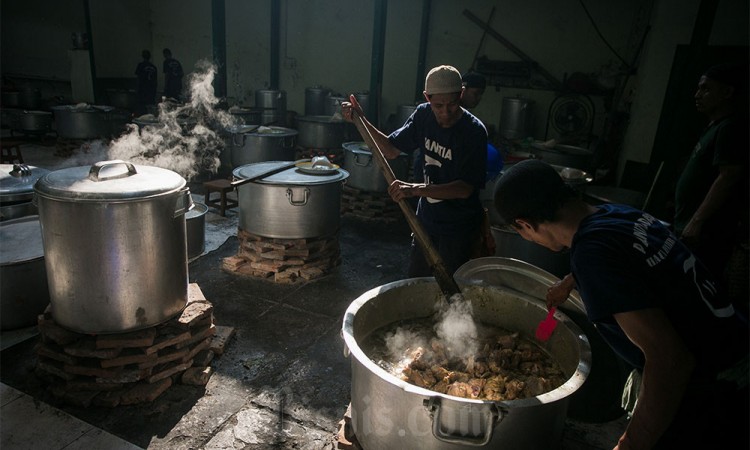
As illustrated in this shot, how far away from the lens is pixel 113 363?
2961mm

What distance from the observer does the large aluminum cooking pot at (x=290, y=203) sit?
4660 mm

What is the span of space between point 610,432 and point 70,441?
11.3 ft

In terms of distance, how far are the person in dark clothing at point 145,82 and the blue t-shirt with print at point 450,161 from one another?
10879 mm

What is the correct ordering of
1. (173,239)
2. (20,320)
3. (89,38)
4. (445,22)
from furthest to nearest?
(89,38)
(445,22)
(20,320)
(173,239)

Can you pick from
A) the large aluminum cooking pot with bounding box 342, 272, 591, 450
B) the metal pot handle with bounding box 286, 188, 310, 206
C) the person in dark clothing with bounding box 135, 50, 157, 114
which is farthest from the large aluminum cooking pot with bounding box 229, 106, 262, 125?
the large aluminum cooking pot with bounding box 342, 272, 591, 450

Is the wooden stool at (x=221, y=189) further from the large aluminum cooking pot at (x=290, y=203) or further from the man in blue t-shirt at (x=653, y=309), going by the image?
the man in blue t-shirt at (x=653, y=309)

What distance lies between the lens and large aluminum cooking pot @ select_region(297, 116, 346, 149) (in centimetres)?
824

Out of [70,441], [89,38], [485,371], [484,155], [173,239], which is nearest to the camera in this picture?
[485,371]

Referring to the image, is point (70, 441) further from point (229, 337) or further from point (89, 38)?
point (89, 38)

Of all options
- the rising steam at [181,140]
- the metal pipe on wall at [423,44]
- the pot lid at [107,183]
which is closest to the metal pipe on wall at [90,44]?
the rising steam at [181,140]

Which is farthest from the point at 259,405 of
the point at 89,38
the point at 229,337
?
the point at 89,38

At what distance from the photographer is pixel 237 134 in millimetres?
7531

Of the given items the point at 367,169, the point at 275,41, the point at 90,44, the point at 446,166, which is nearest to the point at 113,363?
the point at 446,166

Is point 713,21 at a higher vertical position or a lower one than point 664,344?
higher
